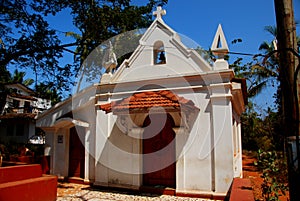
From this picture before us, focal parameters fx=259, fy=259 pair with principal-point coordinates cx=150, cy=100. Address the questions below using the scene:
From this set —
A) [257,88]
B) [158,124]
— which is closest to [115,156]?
[158,124]

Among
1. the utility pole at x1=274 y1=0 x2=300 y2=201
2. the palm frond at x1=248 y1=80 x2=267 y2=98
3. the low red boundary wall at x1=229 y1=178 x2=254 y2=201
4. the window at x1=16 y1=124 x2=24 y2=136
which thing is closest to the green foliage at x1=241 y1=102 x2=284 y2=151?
the palm frond at x1=248 y1=80 x2=267 y2=98

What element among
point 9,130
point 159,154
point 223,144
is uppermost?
point 9,130

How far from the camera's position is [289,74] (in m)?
2.70

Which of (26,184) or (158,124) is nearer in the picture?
(26,184)

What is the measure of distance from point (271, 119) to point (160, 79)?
1105 cm

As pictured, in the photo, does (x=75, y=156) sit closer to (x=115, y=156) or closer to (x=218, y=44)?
(x=115, y=156)

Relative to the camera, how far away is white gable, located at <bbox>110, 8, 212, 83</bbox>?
978cm

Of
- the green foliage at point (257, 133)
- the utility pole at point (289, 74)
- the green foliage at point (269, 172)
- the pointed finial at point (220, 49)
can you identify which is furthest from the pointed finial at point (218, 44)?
the green foliage at point (257, 133)

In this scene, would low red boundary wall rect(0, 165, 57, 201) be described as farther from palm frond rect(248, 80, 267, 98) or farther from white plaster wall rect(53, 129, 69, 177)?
palm frond rect(248, 80, 267, 98)

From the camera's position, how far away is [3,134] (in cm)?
3200

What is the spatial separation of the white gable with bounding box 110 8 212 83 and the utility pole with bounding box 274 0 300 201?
21.6ft

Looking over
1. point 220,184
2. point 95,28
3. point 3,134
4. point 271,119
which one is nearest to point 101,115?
point 95,28

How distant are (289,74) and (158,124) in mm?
7613

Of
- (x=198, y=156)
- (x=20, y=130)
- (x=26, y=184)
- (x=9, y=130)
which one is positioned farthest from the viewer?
(x=9, y=130)
